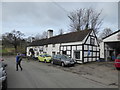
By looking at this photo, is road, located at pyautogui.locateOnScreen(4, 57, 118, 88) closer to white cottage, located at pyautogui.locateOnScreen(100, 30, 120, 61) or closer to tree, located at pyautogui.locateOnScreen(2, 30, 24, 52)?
white cottage, located at pyautogui.locateOnScreen(100, 30, 120, 61)

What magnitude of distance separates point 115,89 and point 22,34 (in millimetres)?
55320

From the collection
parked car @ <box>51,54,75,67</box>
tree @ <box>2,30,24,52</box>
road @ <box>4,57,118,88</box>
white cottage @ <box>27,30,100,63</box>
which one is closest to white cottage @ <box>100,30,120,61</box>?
white cottage @ <box>27,30,100,63</box>

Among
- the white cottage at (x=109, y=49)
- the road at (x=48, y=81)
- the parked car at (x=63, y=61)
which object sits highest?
the white cottage at (x=109, y=49)

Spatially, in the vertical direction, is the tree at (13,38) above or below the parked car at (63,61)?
above

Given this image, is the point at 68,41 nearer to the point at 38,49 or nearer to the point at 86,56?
the point at 86,56

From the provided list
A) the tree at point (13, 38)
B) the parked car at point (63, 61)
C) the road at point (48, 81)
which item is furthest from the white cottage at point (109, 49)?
the tree at point (13, 38)

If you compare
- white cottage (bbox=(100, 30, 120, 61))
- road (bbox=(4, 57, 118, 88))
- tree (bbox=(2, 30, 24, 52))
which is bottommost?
road (bbox=(4, 57, 118, 88))

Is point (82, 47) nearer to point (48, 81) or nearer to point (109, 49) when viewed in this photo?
point (109, 49)

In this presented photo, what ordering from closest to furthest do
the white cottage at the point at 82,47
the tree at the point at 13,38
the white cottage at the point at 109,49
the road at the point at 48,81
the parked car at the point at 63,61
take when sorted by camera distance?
1. the road at the point at 48,81
2. the parked car at the point at 63,61
3. the white cottage at the point at 82,47
4. the white cottage at the point at 109,49
5. the tree at the point at 13,38

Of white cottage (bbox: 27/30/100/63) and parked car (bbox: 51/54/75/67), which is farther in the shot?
white cottage (bbox: 27/30/100/63)

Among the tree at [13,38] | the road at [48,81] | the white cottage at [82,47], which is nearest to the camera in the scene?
the road at [48,81]

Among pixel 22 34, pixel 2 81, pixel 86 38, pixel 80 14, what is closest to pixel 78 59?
pixel 86 38

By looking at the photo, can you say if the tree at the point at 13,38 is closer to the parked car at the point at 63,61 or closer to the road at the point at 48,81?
the parked car at the point at 63,61

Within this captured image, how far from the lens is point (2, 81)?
5406 millimetres
